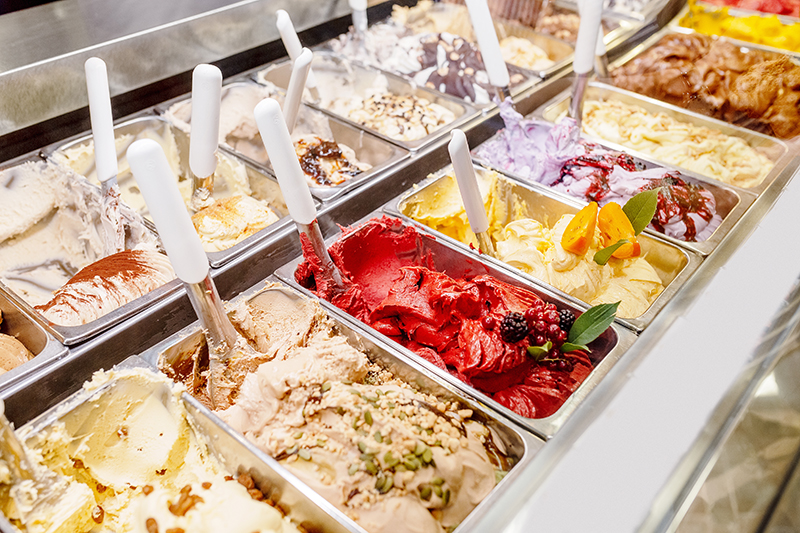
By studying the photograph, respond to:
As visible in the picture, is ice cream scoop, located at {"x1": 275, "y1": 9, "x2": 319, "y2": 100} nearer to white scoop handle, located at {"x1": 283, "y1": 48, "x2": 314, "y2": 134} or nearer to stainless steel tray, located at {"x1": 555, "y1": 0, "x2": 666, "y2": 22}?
white scoop handle, located at {"x1": 283, "y1": 48, "x2": 314, "y2": 134}

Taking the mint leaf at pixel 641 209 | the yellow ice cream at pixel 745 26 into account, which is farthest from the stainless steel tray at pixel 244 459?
the yellow ice cream at pixel 745 26

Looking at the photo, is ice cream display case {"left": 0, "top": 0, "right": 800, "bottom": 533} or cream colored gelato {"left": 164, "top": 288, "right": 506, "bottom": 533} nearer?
ice cream display case {"left": 0, "top": 0, "right": 800, "bottom": 533}

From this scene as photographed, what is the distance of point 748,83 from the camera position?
2.57 m

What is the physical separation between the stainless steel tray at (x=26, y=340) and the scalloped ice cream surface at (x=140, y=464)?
0.17m

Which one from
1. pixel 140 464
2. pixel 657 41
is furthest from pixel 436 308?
pixel 657 41

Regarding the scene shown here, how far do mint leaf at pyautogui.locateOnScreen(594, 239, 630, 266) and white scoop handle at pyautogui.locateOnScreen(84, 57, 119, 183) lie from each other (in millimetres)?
1512

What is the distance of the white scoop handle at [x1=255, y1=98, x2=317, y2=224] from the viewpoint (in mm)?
1198

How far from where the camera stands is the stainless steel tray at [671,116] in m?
2.21

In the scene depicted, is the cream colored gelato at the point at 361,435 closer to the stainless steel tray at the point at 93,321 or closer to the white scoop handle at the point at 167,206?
the stainless steel tray at the point at 93,321

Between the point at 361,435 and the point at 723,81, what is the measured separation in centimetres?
255

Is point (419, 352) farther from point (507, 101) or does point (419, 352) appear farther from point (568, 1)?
point (568, 1)

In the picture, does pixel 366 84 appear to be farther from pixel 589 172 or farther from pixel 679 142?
pixel 679 142

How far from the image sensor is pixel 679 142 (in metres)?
2.41

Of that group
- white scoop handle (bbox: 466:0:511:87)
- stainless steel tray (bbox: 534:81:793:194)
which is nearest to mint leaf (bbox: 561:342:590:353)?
stainless steel tray (bbox: 534:81:793:194)
